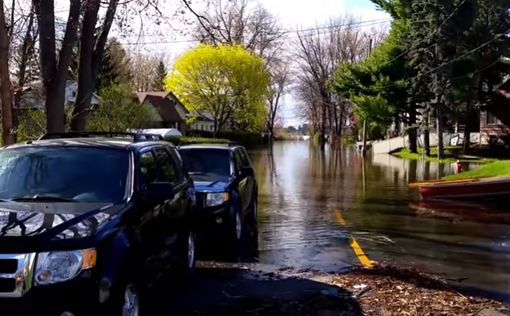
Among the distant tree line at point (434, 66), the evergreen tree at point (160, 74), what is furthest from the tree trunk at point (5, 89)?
the evergreen tree at point (160, 74)

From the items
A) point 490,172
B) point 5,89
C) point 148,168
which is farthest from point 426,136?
point 148,168

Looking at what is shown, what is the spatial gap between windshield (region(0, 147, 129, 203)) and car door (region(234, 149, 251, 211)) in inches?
216

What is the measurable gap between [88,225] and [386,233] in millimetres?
9329

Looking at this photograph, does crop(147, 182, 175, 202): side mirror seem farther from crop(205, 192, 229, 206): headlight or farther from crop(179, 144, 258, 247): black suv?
crop(205, 192, 229, 206): headlight

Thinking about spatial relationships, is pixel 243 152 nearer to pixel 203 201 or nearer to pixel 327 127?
pixel 203 201

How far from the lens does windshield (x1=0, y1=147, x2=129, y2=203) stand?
5.88 metres

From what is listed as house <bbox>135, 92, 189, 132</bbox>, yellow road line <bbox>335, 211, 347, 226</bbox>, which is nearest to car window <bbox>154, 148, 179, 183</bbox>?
yellow road line <bbox>335, 211, 347, 226</bbox>

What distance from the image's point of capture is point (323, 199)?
20031 mm

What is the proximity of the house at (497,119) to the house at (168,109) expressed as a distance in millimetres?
37565

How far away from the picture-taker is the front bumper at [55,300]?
14.8 feet

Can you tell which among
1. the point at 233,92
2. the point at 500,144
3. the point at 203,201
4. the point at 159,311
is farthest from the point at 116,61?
the point at 159,311

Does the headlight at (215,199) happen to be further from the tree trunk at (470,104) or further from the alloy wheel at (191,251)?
the tree trunk at (470,104)

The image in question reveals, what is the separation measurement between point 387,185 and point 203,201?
52.6 feet

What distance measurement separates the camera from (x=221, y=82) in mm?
63969
